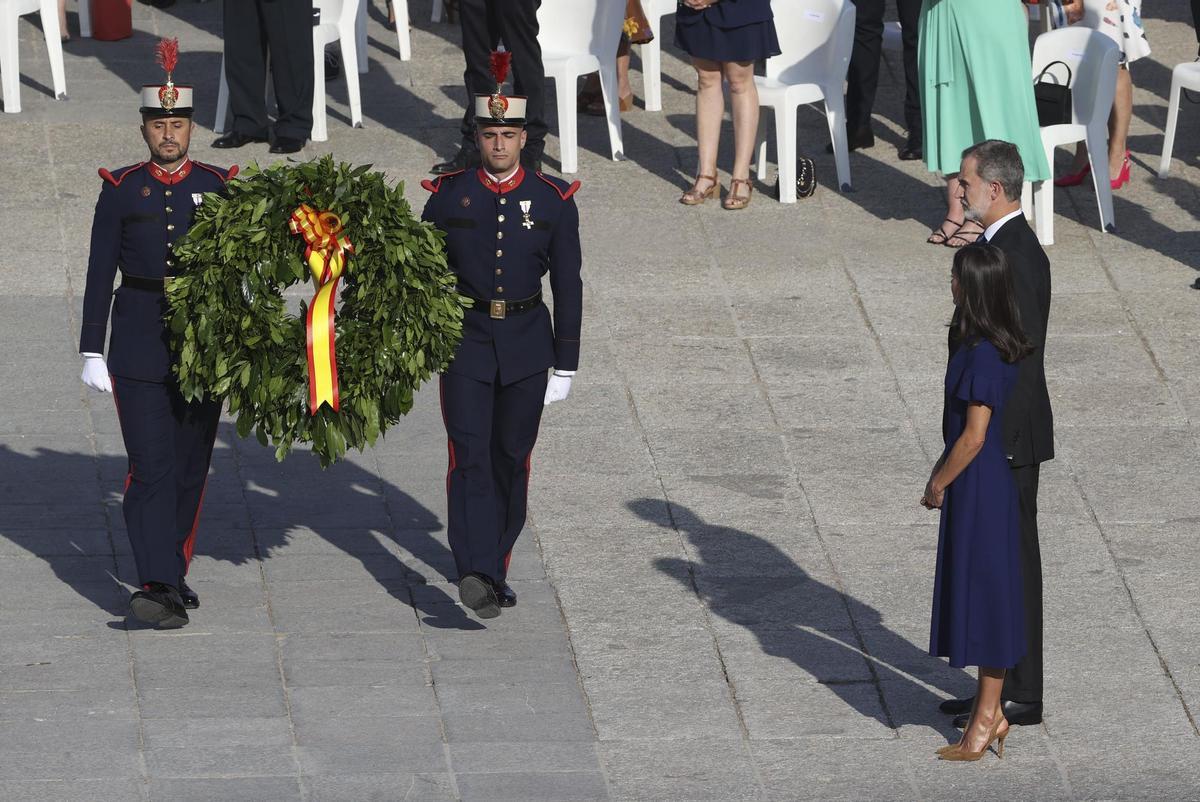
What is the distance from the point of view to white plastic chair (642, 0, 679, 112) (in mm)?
13977

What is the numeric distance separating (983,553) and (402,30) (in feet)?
29.4

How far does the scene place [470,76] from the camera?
1236 cm

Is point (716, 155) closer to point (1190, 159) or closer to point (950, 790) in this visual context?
point (1190, 159)

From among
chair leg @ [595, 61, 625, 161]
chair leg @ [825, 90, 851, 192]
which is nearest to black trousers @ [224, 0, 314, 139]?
chair leg @ [595, 61, 625, 161]

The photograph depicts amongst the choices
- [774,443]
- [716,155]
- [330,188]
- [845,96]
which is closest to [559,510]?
[774,443]

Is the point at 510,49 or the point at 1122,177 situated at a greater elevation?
the point at 510,49

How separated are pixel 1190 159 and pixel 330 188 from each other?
7694 mm

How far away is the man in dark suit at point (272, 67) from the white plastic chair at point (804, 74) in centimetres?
267

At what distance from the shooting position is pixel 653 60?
1399cm

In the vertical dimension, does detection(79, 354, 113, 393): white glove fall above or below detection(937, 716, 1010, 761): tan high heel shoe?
above

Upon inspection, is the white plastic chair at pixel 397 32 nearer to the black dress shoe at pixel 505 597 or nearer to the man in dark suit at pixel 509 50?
the man in dark suit at pixel 509 50

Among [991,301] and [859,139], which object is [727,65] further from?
[991,301]

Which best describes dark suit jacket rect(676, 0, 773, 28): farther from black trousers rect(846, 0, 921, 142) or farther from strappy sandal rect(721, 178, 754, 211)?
black trousers rect(846, 0, 921, 142)

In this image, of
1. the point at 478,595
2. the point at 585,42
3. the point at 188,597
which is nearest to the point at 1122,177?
the point at 585,42
